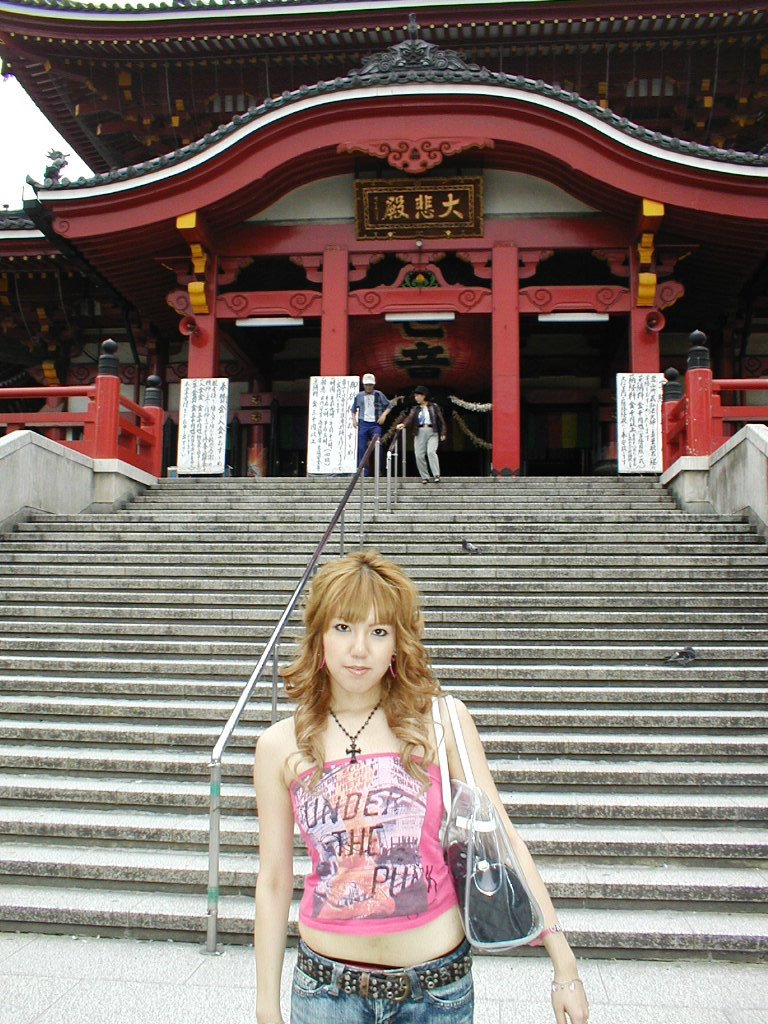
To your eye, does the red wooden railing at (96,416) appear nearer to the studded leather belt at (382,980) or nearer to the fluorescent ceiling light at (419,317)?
the fluorescent ceiling light at (419,317)

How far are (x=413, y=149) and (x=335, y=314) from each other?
95.7 inches

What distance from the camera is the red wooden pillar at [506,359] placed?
11.3m

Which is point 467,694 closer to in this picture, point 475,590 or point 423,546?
point 475,590

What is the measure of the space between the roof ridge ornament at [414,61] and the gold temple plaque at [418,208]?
136cm

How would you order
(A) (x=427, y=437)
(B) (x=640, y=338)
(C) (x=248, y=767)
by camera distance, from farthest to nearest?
1. (B) (x=640, y=338)
2. (A) (x=427, y=437)
3. (C) (x=248, y=767)

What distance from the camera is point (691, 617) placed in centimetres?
619

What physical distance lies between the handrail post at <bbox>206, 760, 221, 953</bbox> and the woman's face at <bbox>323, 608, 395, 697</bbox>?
1.77 meters

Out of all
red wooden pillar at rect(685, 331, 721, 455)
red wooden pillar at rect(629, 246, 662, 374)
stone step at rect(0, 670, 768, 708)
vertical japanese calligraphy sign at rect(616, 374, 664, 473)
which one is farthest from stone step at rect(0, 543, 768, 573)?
red wooden pillar at rect(629, 246, 662, 374)

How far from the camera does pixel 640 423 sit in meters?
10.5

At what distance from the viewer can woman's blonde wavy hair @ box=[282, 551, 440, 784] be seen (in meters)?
1.70

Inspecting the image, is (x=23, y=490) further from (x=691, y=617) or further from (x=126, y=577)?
(x=691, y=617)

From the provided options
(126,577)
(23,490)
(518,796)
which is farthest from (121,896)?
(23,490)

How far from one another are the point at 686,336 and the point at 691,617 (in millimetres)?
9030

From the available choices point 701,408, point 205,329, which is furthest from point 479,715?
point 205,329
